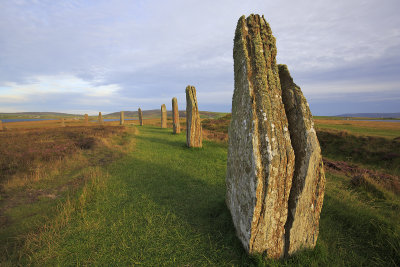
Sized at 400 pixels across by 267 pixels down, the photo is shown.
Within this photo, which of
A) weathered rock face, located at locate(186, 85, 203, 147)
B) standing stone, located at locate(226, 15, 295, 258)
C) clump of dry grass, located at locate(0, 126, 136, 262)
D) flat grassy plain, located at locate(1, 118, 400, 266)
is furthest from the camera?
weathered rock face, located at locate(186, 85, 203, 147)

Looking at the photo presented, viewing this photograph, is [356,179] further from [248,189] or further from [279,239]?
[248,189]

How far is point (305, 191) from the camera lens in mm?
3145

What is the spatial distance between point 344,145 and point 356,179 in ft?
35.9

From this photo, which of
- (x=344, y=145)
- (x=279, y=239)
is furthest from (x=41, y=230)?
(x=344, y=145)

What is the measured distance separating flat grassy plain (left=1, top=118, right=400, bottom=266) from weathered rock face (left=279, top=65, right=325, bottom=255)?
0.30 m

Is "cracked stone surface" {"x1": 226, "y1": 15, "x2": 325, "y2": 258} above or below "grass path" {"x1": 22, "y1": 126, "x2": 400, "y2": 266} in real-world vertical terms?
above

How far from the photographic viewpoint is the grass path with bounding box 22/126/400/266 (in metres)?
3.22

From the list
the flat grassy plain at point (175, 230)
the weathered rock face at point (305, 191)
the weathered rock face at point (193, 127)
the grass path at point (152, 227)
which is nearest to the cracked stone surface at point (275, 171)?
the weathered rock face at point (305, 191)

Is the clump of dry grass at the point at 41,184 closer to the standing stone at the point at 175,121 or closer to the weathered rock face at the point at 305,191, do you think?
the weathered rock face at the point at 305,191

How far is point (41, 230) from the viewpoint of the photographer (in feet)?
12.9

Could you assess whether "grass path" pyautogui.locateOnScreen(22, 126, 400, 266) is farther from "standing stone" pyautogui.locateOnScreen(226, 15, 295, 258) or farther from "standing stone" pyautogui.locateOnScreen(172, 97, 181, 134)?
"standing stone" pyautogui.locateOnScreen(172, 97, 181, 134)

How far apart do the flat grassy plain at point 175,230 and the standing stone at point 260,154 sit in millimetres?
472

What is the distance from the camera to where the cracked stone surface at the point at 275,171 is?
3.07 meters

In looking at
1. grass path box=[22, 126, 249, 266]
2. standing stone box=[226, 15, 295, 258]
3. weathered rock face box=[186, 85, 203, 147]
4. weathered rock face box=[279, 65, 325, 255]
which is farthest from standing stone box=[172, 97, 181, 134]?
weathered rock face box=[279, 65, 325, 255]
